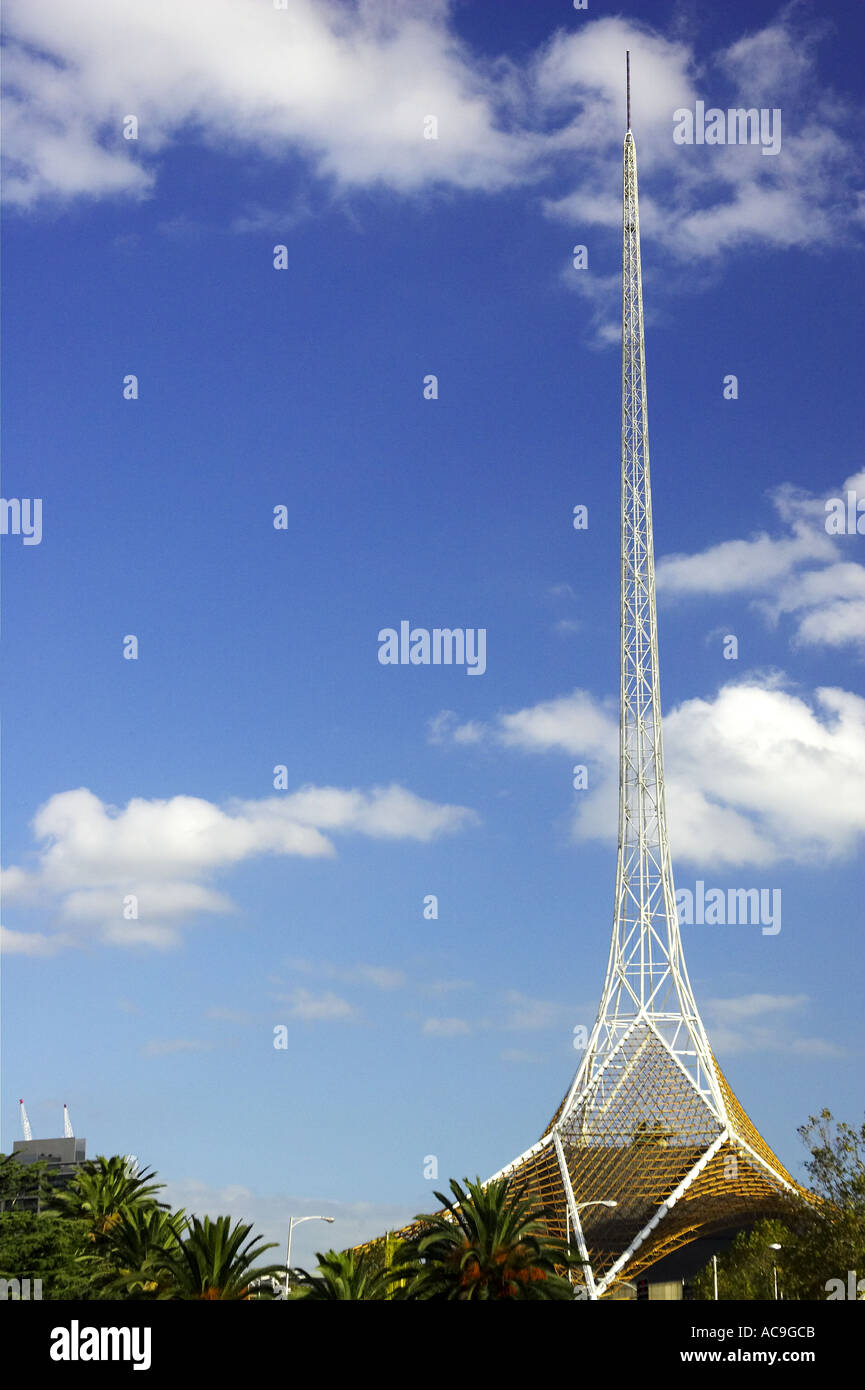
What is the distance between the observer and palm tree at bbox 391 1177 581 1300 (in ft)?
140

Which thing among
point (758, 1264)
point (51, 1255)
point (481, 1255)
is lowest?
point (758, 1264)

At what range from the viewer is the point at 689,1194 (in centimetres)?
8188

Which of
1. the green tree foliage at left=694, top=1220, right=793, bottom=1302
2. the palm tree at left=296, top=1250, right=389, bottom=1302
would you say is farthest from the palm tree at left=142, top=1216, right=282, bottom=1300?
the green tree foliage at left=694, top=1220, right=793, bottom=1302

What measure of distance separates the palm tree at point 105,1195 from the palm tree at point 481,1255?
1797cm

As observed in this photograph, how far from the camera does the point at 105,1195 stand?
6050cm

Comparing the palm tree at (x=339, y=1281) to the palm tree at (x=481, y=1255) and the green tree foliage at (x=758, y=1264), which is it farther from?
the green tree foliage at (x=758, y=1264)

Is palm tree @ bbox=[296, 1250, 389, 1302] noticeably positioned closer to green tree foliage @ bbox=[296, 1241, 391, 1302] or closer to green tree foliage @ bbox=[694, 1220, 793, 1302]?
green tree foliage @ bbox=[296, 1241, 391, 1302]

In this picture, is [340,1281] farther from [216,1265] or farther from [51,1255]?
[51,1255]

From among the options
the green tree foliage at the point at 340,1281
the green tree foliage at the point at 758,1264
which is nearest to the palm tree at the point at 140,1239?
the green tree foliage at the point at 340,1281

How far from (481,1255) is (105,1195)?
74.7 ft

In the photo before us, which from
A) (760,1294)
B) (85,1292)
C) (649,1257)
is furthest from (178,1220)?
(649,1257)

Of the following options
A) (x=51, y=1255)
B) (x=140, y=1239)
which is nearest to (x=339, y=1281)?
(x=140, y=1239)
